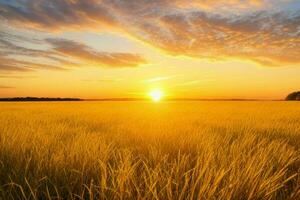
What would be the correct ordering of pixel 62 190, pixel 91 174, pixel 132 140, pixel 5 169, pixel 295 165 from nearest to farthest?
1. pixel 62 190
2. pixel 91 174
3. pixel 5 169
4. pixel 295 165
5. pixel 132 140

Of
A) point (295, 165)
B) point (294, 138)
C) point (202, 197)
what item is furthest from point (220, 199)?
point (294, 138)

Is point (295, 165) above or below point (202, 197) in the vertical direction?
below

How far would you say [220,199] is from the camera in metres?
1.41

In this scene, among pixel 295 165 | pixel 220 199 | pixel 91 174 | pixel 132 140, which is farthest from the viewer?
pixel 132 140

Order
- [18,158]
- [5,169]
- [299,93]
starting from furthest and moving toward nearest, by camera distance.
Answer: [299,93] → [18,158] → [5,169]

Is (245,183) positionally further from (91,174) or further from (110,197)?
(91,174)

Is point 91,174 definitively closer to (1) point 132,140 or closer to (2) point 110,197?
(2) point 110,197

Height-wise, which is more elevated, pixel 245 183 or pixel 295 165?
pixel 245 183

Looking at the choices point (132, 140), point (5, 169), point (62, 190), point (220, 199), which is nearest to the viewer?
point (220, 199)

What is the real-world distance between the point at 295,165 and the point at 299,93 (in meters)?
69.4

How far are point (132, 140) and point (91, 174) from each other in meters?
1.86

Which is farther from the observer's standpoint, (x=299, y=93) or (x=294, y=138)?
(x=299, y=93)

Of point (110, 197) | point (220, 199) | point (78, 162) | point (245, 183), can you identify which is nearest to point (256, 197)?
point (245, 183)

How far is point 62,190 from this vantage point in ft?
5.92
